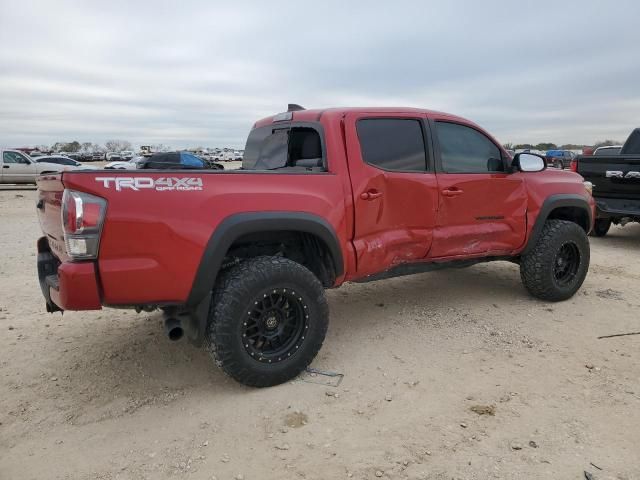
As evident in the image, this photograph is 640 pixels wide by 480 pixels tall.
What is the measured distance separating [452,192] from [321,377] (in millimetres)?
1945

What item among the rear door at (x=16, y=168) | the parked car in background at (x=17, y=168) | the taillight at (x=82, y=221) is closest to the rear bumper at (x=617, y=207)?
the taillight at (x=82, y=221)

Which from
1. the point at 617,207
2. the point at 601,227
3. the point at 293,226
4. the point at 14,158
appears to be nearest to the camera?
the point at 293,226

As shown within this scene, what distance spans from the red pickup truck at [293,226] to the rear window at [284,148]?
2cm

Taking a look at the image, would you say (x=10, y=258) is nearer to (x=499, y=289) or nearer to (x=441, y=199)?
(x=441, y=199)

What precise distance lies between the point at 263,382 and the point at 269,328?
0.35 m

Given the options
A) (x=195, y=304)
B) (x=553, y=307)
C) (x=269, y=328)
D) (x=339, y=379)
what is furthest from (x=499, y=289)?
(x=195, y=304)

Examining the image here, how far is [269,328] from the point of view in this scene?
10.9 feet

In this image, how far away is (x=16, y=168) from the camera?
19.4 m

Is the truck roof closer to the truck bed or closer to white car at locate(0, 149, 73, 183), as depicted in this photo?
the truck bed

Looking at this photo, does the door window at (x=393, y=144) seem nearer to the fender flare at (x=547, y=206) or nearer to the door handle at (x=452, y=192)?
the door handle at (x=452, y=192)

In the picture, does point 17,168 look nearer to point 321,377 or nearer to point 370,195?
point 370,195

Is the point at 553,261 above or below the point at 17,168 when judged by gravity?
below

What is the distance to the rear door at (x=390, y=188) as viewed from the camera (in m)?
3.72

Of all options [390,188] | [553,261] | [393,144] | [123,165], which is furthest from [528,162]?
[123,165]
